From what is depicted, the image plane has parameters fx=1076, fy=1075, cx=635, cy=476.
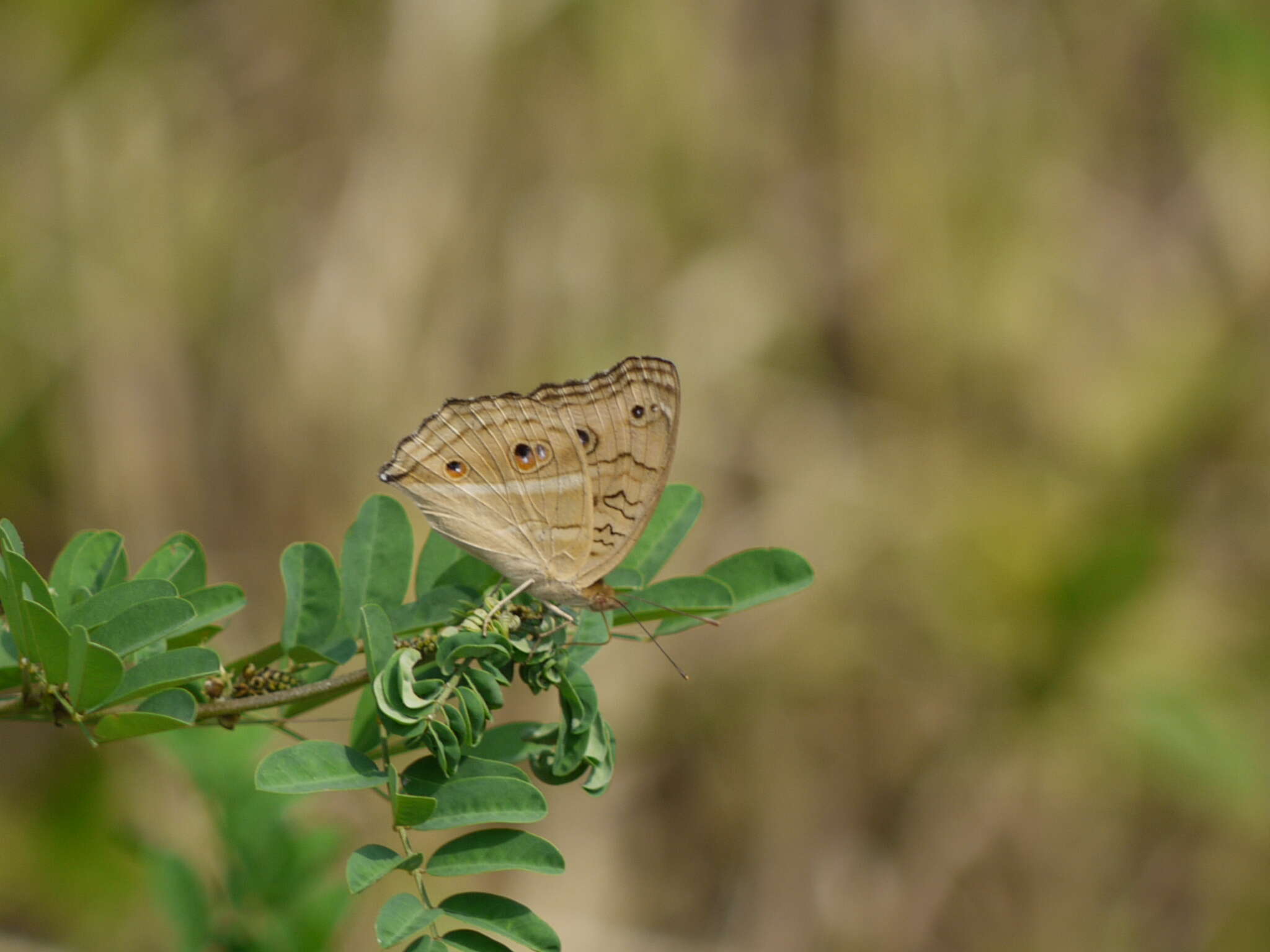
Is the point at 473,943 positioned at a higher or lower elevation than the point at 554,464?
lower

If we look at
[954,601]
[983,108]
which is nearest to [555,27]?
[983,108]

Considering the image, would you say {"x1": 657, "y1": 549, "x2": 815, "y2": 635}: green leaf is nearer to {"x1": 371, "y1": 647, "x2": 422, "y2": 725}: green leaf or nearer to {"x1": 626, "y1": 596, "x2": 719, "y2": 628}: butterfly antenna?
{"x1": 626, "y1": 596, "x2": 719, "y2": 628}: butterfly antenna

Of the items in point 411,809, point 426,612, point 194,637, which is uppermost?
point 426,612

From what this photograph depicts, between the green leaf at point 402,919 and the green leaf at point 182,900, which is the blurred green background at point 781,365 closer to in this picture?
the green leaf at point 182,900

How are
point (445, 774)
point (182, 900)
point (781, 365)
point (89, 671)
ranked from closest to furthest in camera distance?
point (89, 671) < point (445, 774) < point (182, 900) < point (781, 365)

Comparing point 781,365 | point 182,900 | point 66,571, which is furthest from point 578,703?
point 781,365

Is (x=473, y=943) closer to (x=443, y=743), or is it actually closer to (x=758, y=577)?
(x=443, y=743)

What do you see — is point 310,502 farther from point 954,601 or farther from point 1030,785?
point 1030,785
